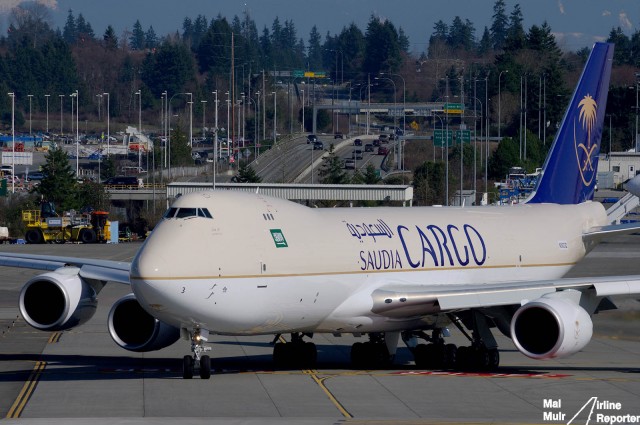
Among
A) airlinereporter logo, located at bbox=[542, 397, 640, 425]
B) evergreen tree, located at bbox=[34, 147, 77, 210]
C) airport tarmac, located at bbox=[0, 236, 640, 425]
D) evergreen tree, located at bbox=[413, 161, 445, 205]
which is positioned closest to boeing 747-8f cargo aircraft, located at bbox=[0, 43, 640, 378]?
airport tarmac, located at bbox=[0, 236, 640, 425]

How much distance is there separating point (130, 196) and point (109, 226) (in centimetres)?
2819

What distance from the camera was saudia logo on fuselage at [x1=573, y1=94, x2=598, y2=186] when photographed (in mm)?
39438

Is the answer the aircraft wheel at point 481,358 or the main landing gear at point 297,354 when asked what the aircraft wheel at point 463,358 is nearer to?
the aircraft wheel at point 481,358

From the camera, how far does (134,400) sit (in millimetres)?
26125

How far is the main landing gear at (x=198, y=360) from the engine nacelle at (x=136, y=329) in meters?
2.19

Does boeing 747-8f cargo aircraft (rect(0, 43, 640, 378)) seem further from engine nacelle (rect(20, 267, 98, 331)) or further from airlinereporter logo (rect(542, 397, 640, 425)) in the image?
airlinereporter logo (rect(542, 397, 640, 425))

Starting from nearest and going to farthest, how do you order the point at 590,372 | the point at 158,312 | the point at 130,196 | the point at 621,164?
the point at 158,312, the point at 590,372, the point at 130,196, the point at 621,164

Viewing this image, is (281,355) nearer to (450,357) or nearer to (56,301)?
(450,357)

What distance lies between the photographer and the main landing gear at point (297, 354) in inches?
1270

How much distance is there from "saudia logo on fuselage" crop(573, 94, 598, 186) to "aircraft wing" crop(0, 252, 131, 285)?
15103mm

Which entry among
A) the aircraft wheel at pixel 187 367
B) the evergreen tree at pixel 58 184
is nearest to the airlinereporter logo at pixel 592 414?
the aircraft wheel at pixel 187 367

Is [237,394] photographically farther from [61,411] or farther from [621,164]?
[621,164]

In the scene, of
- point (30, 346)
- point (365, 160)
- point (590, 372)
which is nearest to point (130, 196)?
point (365, 160)

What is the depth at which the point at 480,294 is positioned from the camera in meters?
30.0
